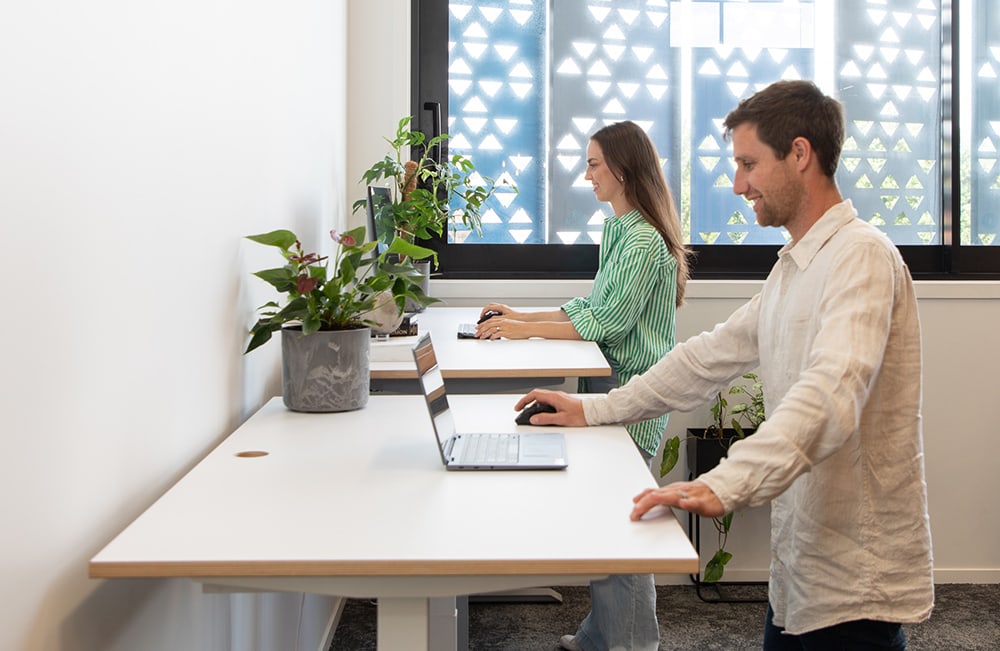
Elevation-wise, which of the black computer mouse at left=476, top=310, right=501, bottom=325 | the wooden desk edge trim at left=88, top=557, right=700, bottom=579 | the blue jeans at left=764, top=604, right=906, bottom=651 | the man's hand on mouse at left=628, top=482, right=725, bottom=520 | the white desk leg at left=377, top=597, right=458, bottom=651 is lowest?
the blue jeans at left=764, top=604, right=906, bottom=651

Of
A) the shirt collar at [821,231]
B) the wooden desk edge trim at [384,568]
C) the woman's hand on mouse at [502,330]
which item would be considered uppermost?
the shirt collar at [821,231]

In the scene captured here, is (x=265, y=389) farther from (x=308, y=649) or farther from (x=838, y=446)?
(x=838, y=446)

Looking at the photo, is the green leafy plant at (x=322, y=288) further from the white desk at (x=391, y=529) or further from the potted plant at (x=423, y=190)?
the potted plant at (x=423, y=190)

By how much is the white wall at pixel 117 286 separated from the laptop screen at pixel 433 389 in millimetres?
349

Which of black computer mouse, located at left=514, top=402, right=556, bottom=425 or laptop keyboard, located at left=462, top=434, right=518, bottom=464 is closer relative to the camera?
laptop keyboard, located at left=462, top=434, right=518, bottom=464

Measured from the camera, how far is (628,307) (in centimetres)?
264

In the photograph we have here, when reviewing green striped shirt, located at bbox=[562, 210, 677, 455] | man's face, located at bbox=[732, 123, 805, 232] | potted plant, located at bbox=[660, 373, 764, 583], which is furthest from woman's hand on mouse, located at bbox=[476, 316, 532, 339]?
man's face, located at bbox=[732, 123, 805, 232]

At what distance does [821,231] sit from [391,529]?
863mm

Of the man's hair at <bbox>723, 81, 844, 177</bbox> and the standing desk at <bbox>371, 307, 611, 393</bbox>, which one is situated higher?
the man's hair at <bbox>723, 81, 844, 177</bbox>

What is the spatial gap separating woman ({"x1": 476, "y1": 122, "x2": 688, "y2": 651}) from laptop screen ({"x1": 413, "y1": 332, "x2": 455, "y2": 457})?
41.1 inches

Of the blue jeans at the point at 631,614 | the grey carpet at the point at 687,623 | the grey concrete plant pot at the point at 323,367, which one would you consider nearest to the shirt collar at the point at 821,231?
the grey concrete plant pot at the point at 323,367

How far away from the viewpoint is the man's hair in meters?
1.59

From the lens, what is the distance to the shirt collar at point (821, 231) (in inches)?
62.3

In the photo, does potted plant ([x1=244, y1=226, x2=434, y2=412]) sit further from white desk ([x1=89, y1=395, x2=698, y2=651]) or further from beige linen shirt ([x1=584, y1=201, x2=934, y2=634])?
beige linen shirt ([x1=584, y1=201, x2=934, y2=634])
